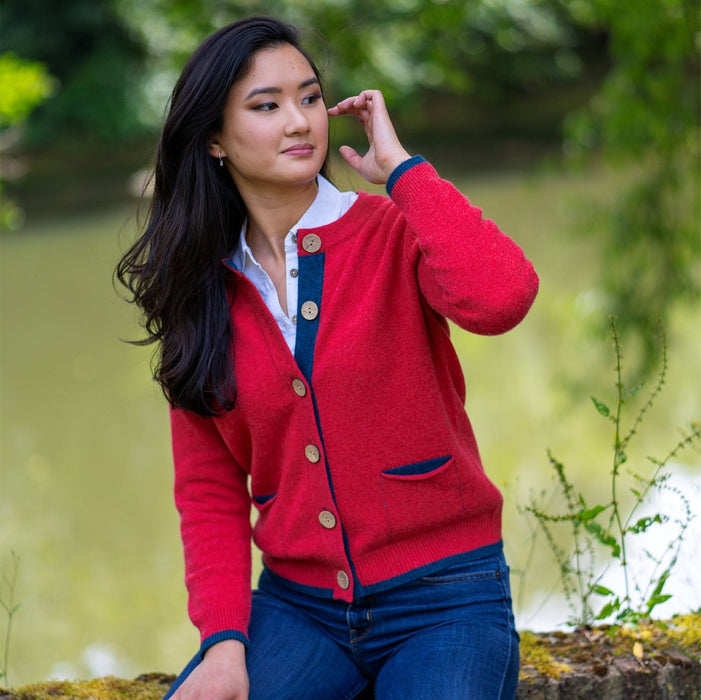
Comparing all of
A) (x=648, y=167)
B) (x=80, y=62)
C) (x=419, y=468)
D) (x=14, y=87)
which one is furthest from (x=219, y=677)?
(x=80, y=62)

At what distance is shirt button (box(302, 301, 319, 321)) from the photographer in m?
1.66

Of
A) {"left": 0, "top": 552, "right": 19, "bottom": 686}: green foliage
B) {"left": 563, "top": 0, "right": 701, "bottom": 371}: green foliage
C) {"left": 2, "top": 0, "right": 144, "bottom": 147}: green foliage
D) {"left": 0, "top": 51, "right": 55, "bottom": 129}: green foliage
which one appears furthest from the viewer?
{"left": 2, "top": 0, "right": 144, "bottom": 147}: green foliage

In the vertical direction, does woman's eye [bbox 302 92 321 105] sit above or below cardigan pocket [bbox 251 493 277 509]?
above

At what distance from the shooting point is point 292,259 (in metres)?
1.74

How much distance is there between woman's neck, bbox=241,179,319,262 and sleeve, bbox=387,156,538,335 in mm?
273

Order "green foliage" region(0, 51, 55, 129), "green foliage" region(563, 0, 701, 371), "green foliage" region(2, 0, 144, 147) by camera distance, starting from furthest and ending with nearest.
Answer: "green foliage" region(2, 0, 144, 147), "green foliage" region(0, 51, 55, 129), "green foliage" region(563, 0, 701, 371)

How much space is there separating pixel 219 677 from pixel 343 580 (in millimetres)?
240

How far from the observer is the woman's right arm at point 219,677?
155cm

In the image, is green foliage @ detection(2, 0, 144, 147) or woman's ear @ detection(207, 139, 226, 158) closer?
woman's ear @ detection(207, 139, 226, 158)

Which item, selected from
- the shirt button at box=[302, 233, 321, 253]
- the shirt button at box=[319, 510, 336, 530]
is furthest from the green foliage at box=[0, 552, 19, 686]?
the shirt button at box=[302, 233, 321, 253]

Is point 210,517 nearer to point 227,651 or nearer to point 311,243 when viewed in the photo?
point 227,651

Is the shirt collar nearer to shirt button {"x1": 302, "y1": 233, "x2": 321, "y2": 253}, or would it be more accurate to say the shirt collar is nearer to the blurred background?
shirt button {"x1": 302, "y1": 233, "x2": 321, "y2": 253}

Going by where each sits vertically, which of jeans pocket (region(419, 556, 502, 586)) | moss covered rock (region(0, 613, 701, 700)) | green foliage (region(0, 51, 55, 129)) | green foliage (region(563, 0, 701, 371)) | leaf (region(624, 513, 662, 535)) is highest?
green foliage (region(0, 51, 55, 129))

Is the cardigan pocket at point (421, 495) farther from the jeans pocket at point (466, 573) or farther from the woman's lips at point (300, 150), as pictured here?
the woman's lips at point (300, 150)
